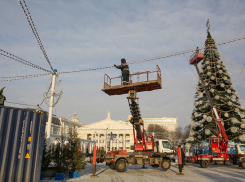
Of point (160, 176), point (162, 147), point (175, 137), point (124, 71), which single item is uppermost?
point (124, 71)

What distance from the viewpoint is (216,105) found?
2455 centimetres

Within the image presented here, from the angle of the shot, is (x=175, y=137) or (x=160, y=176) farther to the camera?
(x=175, y=137)

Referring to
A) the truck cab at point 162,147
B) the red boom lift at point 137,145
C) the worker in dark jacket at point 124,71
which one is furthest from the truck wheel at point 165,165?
the worker in dark jacket at point 124,71

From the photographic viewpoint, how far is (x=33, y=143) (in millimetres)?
8945

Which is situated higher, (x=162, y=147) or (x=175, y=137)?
(x=175, y=137)

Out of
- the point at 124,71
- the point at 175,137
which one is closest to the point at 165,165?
the point at 124,71

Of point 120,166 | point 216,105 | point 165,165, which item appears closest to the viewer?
point 120,166

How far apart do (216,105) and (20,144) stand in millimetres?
22566

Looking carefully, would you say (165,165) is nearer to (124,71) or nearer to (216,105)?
(124,71)

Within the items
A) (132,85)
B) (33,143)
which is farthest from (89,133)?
(33,143)

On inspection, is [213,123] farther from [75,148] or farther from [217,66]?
[75,148]

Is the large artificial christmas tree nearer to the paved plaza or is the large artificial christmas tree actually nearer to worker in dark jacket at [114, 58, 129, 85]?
the paved plaza

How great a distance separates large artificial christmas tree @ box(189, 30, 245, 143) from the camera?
2361 centimetres

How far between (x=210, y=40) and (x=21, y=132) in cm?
2771
